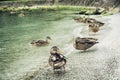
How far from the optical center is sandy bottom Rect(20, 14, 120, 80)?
2819 cm

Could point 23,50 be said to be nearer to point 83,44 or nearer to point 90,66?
→ point 83,44

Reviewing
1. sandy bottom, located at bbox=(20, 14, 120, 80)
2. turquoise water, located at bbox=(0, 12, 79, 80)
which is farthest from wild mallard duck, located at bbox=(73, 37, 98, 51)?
turquoise water, located at bbox=(0, 12, 79, 80)

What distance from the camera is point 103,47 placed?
3766 centimetres

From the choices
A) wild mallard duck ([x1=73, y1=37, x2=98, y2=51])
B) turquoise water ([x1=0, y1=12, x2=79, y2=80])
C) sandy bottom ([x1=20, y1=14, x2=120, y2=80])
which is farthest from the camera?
wild mallard duck ([x1=73, y1=37, x2=98, y2=51])

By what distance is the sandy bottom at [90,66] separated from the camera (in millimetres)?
28188

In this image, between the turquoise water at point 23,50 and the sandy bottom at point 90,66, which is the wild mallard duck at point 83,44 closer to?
the sandy bottom at point 90,66

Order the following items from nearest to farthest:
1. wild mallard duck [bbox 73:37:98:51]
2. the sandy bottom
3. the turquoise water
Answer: the sandy bottom < the turquoise water < wild mallard duck [bbox 73:37:98:51]

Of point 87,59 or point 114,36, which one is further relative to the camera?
point 114,36

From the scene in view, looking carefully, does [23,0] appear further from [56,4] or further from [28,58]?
[28,58]

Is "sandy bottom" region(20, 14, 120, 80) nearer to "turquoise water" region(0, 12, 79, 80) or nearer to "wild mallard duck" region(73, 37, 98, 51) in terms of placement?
"wild mallard duck" region(73, 37, 98, 51)

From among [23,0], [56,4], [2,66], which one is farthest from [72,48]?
[23,0]

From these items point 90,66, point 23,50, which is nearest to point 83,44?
point 90,66

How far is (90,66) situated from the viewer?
3070 centimetres

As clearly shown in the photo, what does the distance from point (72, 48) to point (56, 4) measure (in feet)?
243
